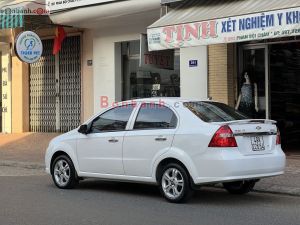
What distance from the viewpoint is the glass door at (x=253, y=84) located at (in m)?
14.8

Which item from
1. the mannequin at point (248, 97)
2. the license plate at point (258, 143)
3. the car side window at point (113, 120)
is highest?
the mannequin at point (248, 97)

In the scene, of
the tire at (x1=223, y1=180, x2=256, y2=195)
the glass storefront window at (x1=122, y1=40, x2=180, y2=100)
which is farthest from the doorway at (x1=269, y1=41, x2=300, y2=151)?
the tire at (x1=223, y1=180, x2=256, y2=195)

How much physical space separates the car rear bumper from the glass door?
22.1 feet

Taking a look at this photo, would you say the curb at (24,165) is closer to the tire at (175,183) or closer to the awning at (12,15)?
the tire at (175,183)

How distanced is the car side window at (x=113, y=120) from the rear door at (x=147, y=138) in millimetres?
241

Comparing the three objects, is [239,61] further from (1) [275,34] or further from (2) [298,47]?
(1) [275,34]

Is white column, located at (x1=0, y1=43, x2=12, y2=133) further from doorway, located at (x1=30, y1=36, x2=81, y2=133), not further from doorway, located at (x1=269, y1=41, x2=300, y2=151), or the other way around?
doorway, located at (x1=269, y1=41, x2=300, y2=151)

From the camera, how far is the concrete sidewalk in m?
9.75

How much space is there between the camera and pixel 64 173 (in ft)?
33.3

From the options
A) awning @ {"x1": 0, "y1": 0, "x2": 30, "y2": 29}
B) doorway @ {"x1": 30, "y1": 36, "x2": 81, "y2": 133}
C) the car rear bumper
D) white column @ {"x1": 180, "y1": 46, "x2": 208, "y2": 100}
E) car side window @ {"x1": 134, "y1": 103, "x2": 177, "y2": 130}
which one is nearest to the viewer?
the car rear bumper

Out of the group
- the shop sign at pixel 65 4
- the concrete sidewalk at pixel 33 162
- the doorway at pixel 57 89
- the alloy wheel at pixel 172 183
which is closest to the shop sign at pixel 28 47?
the shop sign at pixel 65 4

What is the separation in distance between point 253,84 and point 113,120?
21.2 ft

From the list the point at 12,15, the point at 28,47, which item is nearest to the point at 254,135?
the point at 28,47

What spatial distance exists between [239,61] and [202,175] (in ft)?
24.6
